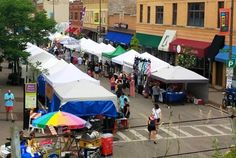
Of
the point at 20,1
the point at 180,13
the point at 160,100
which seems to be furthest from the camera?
the point at 180,13

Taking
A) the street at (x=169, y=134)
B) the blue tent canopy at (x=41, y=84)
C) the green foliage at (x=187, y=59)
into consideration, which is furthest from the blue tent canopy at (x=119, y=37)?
the street at (x=169, y=134)

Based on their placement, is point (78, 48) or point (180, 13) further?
point (78, 48)

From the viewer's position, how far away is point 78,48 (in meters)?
55.6

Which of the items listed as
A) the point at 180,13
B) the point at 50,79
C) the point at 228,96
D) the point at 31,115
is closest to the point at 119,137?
the point at 31,115

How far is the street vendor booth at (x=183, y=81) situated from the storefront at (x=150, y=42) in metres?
20.7

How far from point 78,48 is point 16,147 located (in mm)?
49874

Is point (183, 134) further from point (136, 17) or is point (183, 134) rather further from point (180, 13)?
point (136, 17)

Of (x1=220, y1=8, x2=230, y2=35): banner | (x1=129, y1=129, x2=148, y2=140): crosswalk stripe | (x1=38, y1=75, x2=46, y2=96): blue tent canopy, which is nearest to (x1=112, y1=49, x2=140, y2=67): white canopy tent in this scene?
(x1=220, y1=8, x2=230, y2=35): banner

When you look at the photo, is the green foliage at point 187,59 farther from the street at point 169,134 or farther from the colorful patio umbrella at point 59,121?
the colorful patio umbrella at point 59,121

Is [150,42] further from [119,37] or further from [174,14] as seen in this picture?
[119,37]

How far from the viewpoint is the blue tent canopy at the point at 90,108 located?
2011cm

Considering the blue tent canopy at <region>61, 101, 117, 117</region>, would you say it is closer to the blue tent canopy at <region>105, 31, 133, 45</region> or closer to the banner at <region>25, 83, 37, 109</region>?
the banner at <region>25, 83, 37, 109</region>

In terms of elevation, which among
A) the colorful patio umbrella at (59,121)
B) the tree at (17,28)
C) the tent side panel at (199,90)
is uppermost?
the tree at (17,28)

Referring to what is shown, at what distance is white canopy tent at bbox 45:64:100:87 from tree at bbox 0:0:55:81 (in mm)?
8342
